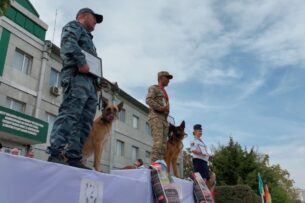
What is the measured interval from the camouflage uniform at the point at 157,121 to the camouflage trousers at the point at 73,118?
191 centimetres

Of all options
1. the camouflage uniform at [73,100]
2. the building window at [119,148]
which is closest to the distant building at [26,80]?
the building window at [119,148]

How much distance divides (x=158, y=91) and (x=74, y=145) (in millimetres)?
2593

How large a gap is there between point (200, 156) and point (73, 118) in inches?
141

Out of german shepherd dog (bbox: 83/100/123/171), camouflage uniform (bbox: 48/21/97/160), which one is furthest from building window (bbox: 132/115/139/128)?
camouflage uniform (bbox: 48/21/97/160)

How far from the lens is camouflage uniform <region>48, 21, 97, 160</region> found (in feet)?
11.1

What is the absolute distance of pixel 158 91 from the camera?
19.1 ft

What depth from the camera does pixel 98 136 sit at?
4469mm

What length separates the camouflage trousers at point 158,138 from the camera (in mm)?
5418

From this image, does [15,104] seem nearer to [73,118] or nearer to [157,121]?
[157,121]

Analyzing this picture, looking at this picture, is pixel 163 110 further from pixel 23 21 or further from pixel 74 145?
pixel 23 21

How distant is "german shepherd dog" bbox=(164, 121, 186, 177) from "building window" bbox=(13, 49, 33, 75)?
14193 millimetres

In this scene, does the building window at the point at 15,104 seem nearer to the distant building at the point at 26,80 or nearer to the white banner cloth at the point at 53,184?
the distant building at the point at 26,80

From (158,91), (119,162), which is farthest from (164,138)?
(119,162)

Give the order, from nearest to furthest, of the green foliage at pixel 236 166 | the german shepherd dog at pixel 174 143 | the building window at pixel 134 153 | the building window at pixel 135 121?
the german shepherd dog at pixel 174 143
the green foliage at pixel 236 166
the building window at pixel 134 153
the building window at pixel 135 121
